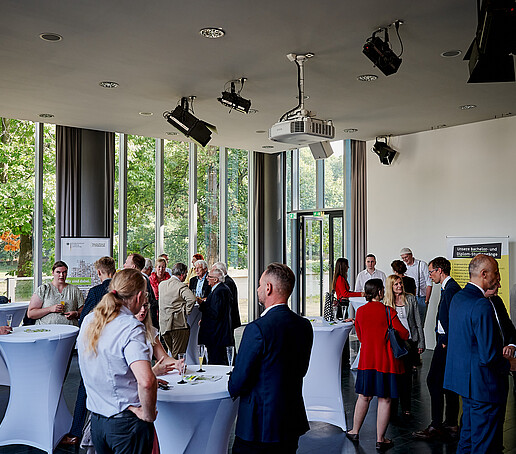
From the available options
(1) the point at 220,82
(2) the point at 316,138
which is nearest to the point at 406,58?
(2) the point at 316,138

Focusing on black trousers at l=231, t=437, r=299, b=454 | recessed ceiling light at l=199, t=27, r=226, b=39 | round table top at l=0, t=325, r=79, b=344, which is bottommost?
black trousers at l=231, t=437, r=299, b=454

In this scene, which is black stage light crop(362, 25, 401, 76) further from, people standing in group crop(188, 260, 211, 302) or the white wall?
the white wall

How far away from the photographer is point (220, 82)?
6.41 m

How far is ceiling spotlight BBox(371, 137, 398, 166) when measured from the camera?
9617 mm

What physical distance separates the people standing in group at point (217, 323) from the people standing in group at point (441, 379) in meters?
2.33

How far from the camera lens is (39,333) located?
4.72m

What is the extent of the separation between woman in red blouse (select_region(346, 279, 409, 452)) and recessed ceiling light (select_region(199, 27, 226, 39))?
98.6 inches

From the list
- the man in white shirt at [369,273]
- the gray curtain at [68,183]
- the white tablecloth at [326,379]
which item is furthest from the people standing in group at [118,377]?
the gray curtain at [68,183]

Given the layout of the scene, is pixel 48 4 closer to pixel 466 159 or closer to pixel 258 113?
pixel 258 113

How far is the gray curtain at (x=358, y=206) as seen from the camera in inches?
406

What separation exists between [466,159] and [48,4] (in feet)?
21.8

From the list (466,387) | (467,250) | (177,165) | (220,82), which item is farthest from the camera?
(177,165)

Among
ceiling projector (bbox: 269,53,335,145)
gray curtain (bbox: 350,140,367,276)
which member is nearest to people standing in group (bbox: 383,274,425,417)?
ceiling projector (bbox: 269,53,335,145)

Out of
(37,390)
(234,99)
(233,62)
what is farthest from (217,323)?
(233,62)
